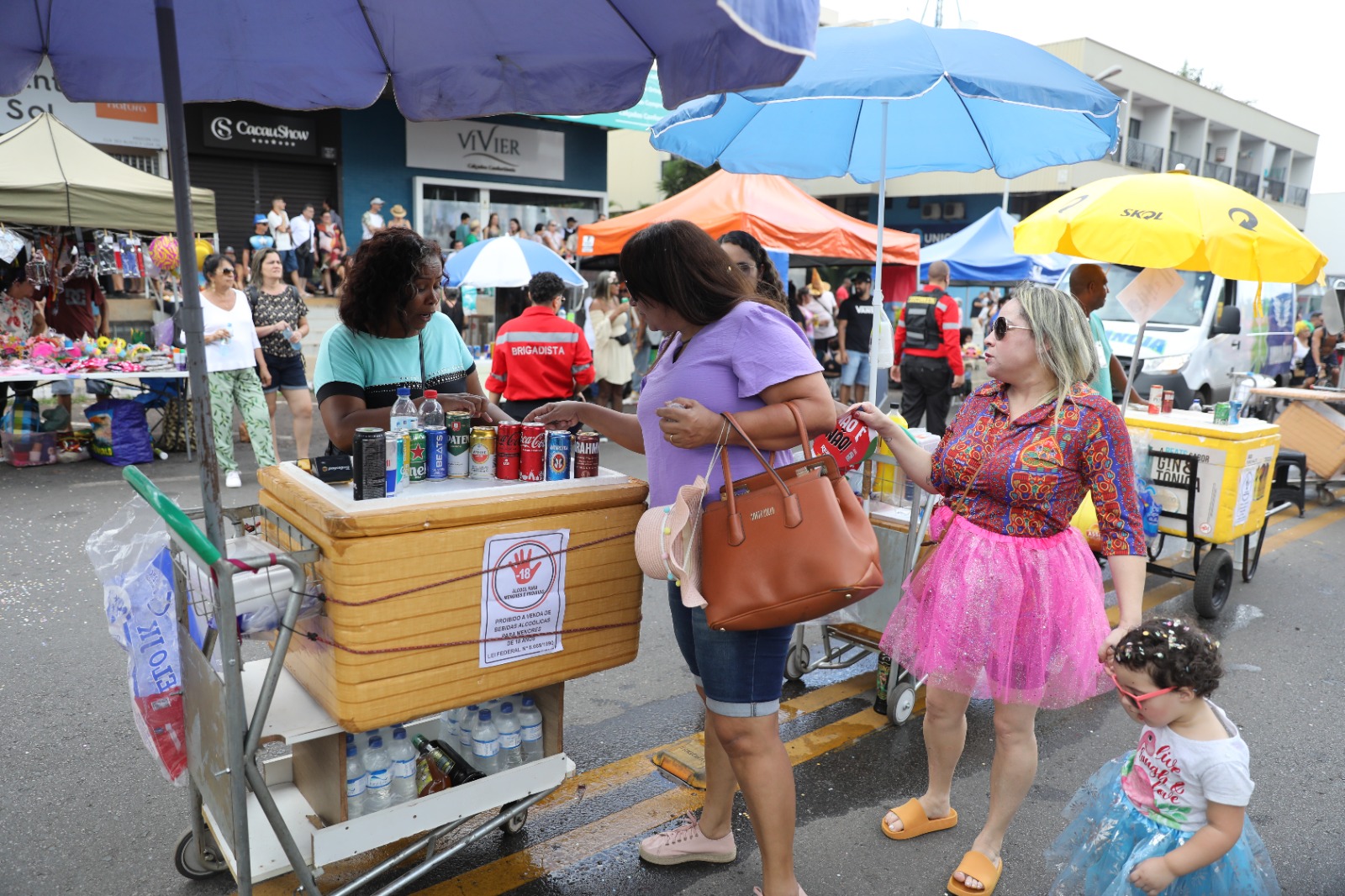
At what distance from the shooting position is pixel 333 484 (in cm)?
259

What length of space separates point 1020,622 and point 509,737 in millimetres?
1559

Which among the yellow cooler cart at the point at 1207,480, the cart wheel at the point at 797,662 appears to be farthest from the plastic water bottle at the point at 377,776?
the yellow cooler cart at the point at 1207,480

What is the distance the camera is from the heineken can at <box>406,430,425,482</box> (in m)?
2.61

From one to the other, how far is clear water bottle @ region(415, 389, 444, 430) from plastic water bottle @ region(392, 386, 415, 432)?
24 millimetres

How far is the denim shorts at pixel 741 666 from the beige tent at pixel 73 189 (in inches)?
348

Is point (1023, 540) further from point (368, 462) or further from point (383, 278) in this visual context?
point (383, 278)

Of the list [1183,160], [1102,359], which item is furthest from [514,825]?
[1183,160]

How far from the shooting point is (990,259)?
15.2 m

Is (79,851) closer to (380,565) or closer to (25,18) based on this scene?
(380,565)

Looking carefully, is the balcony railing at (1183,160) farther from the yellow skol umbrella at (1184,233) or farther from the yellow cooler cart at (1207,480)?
the yellow skol umbrella at (1184,233)

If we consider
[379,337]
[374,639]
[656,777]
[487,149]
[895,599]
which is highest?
[487,149]

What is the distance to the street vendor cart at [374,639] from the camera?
222 centimetres

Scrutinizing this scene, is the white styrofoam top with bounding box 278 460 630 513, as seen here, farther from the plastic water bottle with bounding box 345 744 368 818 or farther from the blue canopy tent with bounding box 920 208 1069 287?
the blue canopy tent with bounding box 920 208 1069 287

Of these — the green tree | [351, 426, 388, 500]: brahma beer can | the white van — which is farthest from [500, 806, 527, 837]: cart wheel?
the green tree
